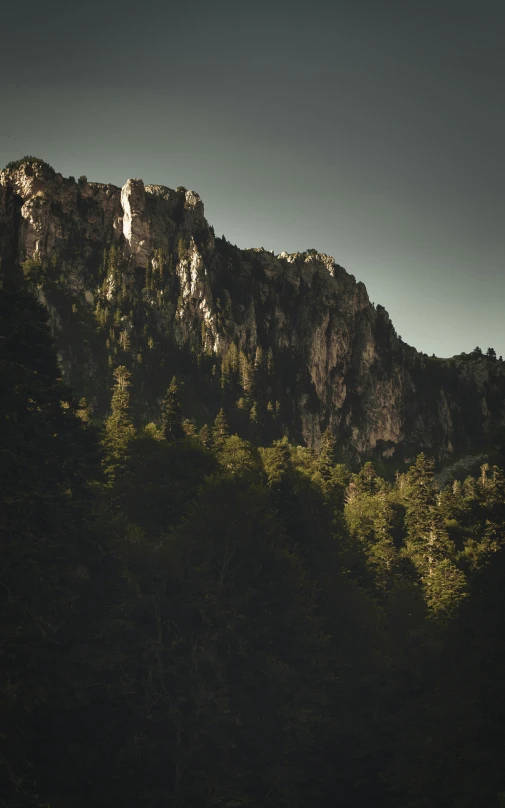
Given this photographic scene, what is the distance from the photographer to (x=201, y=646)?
42500mm

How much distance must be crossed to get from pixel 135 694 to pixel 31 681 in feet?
38.9

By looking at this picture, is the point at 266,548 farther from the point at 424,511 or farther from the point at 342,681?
the point at 424,511

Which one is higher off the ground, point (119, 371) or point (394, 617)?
point (119, 371)

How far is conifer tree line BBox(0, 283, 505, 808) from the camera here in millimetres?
29953

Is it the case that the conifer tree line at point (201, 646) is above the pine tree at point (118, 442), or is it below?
below

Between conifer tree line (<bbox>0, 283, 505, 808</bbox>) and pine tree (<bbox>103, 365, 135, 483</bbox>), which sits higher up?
pine tree (<bbox>103, 365, 135, 483</bbox>)

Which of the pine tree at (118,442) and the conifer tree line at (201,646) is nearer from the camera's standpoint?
the conifer tree line at (201,646)

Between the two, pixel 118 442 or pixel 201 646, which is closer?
pixel 201 646

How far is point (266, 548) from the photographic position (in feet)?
157

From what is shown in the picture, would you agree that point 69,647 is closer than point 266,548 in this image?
Yes

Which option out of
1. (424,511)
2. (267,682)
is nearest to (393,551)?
(424,511)

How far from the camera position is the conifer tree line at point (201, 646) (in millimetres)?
29953

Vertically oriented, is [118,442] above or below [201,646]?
above

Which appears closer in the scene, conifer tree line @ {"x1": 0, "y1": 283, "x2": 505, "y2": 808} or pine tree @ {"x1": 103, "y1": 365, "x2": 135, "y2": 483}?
conifer tree line @ {"x1": 0, "y1": 283, "x2": 505, "y2": 808}
